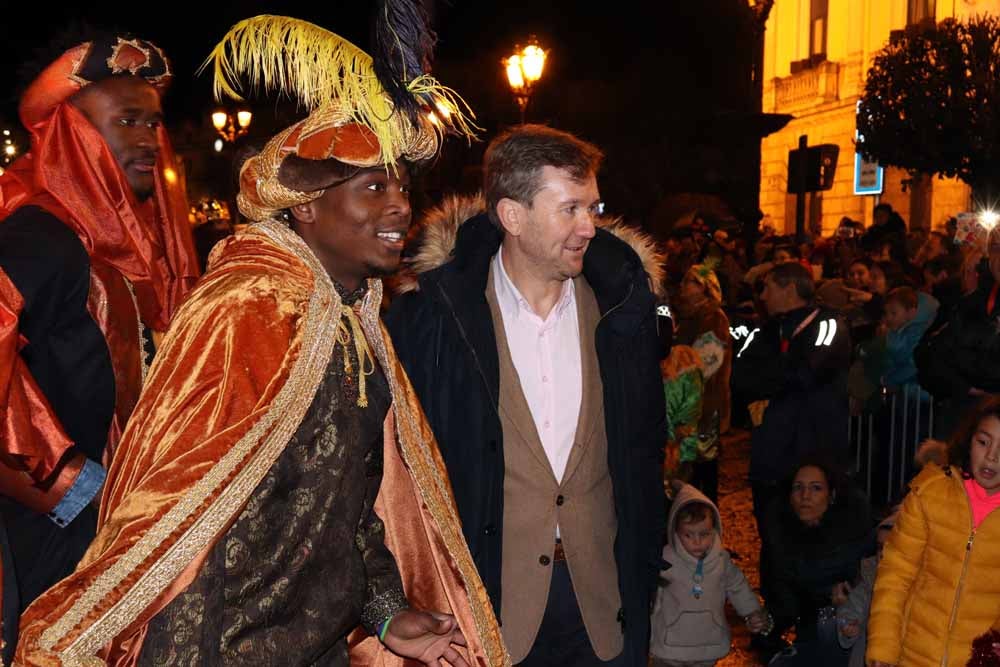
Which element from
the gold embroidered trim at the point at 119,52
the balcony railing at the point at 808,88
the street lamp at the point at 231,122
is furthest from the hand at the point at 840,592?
the balcony railing at the point at 808,88

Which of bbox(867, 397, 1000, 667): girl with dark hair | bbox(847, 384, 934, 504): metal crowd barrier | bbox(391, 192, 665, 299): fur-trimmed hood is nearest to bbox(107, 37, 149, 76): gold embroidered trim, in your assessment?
bbox(391, 192, 665, 299): fur-trimmed hood

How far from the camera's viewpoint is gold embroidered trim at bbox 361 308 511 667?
3.20m

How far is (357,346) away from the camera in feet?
9.99

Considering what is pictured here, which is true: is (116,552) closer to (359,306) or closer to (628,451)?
(359,306)

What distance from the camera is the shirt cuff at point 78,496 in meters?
3.24

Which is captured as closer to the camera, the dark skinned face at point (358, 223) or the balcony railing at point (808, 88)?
the dark skinned face at point (358, 223)

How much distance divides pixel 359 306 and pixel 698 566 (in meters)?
3.45

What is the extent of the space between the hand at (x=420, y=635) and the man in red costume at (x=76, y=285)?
3.15 ft

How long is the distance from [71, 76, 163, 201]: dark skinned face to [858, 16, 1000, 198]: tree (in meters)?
19.4

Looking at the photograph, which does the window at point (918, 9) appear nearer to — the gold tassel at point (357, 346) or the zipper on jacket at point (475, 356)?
the zipper on jacket at point (475, 356)

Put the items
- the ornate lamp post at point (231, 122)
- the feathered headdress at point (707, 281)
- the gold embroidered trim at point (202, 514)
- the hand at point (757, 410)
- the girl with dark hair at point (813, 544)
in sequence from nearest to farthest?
the gold embroidered trim at point (202, 514) → the girl with dark hair at point (813, 544) → the hand at point (757, 410) → the feathered headdress at point (707, 281) → the ornate lamp post at point (231, 122)

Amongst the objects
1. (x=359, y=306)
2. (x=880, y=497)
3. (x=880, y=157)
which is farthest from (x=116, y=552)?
(x=880, y=157)

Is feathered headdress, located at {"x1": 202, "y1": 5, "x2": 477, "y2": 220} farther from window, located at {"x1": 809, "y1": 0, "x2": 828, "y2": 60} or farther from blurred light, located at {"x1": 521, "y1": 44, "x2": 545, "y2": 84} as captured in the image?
window, located at {"x1": 809, "y1": 0, "x2": 828, "y2": 60}

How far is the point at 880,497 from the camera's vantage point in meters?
8.91
